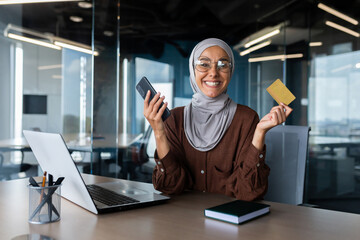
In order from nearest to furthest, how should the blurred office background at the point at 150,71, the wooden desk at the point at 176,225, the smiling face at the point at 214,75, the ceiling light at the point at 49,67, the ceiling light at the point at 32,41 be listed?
the wooden desk at the point at 176,225
the smiling face at the point at 214,75
the blurred office background at the point at 150,71
the ceiling light at the point at 32,41
the ceiling light at the point at 49,67

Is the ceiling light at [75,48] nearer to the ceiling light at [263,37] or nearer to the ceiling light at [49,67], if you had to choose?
the ceiling light at [49,67]

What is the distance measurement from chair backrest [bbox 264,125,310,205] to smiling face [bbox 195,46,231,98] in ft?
1.19

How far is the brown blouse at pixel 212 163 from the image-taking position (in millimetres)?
1277

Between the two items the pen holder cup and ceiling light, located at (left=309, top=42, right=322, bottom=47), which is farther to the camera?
ceiling light, located at (left=309, top=42, right=322, bottom=47)

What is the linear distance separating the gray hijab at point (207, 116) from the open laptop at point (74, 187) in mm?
437

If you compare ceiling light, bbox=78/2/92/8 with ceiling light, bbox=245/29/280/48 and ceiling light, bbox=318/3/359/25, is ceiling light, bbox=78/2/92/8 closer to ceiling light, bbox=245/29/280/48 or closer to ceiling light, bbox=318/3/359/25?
ceiling light, bbox=245/29/280/48

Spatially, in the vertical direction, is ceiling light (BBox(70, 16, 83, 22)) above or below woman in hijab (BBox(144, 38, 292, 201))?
above

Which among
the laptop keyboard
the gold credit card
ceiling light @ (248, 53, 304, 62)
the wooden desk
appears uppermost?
ceiling light @ (248, 53, 304, 62)

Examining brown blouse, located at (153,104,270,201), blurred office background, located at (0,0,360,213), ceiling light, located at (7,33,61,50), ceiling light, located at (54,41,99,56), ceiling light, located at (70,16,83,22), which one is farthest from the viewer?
ceiling light, located at (70,16,83,22)

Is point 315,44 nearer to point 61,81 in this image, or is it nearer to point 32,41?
point 61,81

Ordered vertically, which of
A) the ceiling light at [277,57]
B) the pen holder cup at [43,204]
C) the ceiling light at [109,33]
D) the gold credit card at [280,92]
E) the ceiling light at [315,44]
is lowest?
the pen holder cup at [43,204]

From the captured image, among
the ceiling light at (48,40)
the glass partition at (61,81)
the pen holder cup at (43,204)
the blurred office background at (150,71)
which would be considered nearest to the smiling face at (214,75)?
the pen holder cup at (43,204)

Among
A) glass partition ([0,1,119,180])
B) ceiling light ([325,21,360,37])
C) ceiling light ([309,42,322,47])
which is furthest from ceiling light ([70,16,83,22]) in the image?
ceiling light ([325,21,360,37])

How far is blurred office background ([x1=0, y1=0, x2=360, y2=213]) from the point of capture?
3336mm
